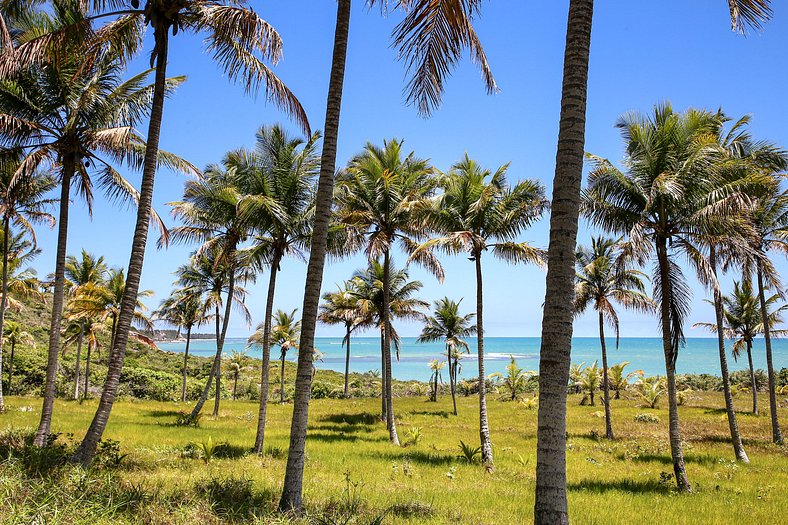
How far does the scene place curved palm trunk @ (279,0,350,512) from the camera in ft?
23.0

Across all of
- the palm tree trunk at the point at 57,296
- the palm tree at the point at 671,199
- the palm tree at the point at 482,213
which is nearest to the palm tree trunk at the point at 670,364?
the palm tree at the point at 671,199

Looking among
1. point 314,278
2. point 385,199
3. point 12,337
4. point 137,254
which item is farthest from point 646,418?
point 12,337

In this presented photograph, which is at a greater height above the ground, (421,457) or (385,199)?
(385,199)

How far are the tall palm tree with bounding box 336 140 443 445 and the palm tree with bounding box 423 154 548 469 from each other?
4.90 feet

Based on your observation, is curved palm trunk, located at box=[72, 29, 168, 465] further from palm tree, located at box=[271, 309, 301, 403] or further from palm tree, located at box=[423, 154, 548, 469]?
palm tree, located at box=[271, 309, 301, 403]

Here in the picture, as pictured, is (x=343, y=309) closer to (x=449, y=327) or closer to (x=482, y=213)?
(x=449, y=327)

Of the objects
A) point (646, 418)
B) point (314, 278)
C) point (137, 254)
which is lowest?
point (646, 418)

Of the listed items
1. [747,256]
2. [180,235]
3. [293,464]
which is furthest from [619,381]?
[293,464]

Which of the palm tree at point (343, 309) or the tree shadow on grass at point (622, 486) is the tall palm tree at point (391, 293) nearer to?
the palm tree at point (343, 309)

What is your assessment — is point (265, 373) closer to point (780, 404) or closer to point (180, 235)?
point (180, 235)

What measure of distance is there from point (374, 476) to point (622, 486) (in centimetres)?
640

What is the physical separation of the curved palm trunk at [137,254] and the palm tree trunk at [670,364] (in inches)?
477

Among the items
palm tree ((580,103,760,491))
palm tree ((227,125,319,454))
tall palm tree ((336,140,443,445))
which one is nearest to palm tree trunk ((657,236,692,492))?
palm tree ((580,103,760,491))

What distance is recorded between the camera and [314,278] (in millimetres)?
7387
